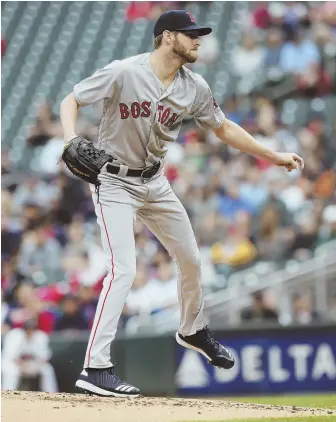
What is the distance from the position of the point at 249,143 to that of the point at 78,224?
18.8 feet

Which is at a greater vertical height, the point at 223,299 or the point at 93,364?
the point at 93,364

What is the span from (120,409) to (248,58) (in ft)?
30.6

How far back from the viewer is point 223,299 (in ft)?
31.9

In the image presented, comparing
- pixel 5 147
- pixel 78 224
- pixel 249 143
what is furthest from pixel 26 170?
pixel 249 143

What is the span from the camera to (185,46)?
5.25 meters

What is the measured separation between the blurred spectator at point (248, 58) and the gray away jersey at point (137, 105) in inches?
323

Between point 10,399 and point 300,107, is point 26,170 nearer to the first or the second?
point 300,107

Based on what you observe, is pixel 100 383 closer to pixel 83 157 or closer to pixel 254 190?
pixel 83 157

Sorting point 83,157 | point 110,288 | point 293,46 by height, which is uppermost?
point 293,46

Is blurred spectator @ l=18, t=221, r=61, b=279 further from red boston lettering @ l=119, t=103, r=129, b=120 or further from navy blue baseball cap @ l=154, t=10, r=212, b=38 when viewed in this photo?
navy blue baseball cap @ l=154, t=10, r=212, b=38

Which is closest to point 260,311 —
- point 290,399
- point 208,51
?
point 290,399

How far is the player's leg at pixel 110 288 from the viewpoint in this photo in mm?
5199

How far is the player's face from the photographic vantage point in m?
5.25

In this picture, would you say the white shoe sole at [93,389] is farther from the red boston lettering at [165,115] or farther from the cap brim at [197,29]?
the cap brim at [197,29]
